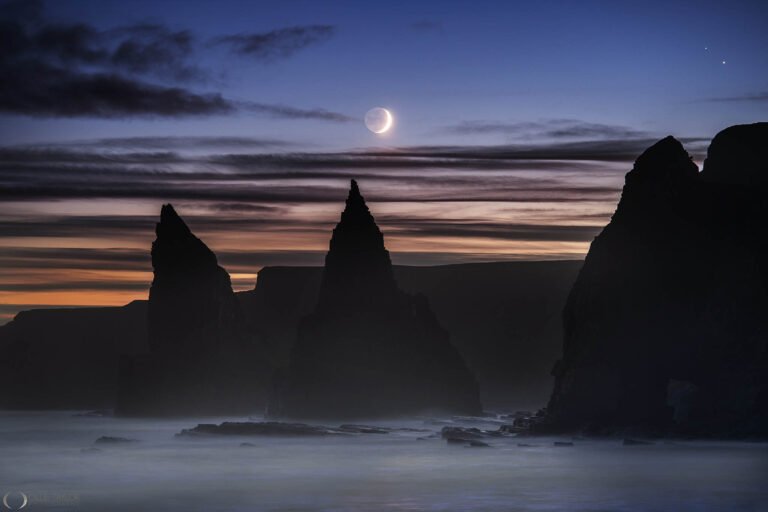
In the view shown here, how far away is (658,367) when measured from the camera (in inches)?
4355

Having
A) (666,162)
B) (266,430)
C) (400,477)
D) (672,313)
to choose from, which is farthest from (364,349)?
(400,477)

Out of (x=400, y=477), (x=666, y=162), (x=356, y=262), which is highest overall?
(x=666, y=162)

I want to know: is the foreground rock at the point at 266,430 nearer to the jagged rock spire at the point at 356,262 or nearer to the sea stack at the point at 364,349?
the sea stack at the point at 364,349

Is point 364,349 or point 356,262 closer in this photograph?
point 364,349

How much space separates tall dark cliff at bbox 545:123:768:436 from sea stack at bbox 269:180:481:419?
6184cm

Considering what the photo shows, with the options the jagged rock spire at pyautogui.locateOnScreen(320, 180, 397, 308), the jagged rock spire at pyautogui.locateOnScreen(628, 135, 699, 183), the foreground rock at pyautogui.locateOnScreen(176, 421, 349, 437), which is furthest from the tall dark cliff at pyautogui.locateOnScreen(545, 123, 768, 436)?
the jagged rock spire at pyautogui.locateOnScreen(320, 180, 397, 308)

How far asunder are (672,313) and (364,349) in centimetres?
7281

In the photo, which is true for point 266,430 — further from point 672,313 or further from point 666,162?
point 666,162

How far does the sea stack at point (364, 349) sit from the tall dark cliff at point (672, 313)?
61.8 m

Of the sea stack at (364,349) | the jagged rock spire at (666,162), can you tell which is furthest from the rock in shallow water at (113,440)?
the jagged rock spire at (666,162)

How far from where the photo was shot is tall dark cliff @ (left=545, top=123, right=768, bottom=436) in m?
107

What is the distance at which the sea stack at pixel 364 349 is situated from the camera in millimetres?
176000

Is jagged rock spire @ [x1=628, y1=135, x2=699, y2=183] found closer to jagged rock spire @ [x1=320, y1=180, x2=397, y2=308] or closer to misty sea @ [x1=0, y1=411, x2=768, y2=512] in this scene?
misty sea @ [x1=0, y1=411, x2=768, y2=512]

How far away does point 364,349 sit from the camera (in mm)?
178500
